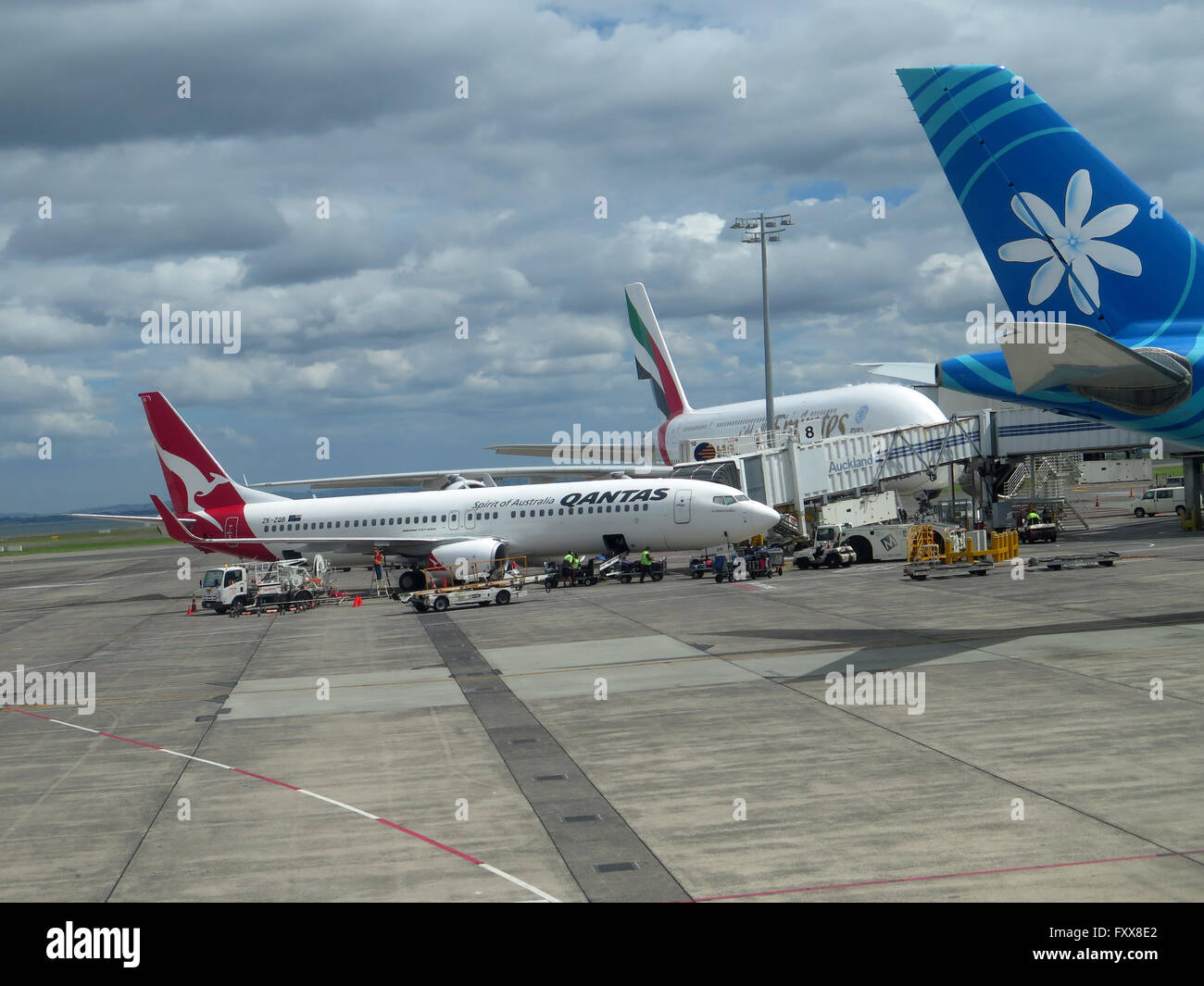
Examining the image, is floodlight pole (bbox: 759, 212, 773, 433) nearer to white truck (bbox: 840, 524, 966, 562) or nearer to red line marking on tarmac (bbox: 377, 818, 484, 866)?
white truck (bbox: 840, 524, 966, 562)

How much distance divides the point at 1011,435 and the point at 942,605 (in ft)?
99.1

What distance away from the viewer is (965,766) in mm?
13586

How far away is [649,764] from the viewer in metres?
14.9

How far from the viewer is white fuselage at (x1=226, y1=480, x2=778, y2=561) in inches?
1762

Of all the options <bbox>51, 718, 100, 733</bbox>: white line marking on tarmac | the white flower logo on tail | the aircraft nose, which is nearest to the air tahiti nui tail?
the white flower logo on tail

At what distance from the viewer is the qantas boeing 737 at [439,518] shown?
148 feet

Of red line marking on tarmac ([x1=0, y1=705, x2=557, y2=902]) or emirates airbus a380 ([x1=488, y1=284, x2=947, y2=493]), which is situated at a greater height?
emirates airbus a380 ([x1=488, y1=284, x2=947, y2=493])

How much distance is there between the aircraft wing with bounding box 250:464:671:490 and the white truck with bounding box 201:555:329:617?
784 inches

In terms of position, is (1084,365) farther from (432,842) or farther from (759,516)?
(759,516)

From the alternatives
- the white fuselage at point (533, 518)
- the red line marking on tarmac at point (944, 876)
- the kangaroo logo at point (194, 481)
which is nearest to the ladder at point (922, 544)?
the white fuselage at point (533, 518)

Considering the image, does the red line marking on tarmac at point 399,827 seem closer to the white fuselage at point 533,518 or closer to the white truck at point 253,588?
the white truck at point 253,588

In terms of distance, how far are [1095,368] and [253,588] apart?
36.6 metres

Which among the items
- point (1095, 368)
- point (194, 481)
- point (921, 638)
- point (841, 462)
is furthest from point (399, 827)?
point (194, 481)
